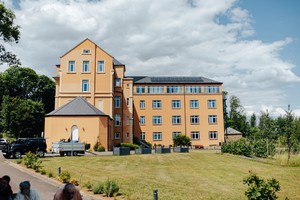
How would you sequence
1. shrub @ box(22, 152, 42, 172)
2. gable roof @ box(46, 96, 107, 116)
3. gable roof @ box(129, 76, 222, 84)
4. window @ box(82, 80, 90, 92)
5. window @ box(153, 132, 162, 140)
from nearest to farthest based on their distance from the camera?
shrub @ box(22, 152, 42, 172) < gable roof @ box(46, 96, 107, 116) < window @ box(82, 80, 90, 92) < window @ box(153, 132, 162, 140) < gable roof @ box(129, 76, 222, 84)

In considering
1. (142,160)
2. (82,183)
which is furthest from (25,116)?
(82,183)

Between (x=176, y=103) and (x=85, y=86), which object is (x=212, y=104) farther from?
(x=85, y=86)

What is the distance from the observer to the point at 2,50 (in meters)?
21.3

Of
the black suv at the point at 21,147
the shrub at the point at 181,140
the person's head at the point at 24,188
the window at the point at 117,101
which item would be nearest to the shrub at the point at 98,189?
the person's head at the point at 24,188

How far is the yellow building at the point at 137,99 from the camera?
160 ft

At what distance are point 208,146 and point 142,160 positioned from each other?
31963 millimetres

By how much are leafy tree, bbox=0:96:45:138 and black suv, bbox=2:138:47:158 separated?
102ft

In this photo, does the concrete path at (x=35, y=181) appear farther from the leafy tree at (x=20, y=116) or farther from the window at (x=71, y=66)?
the leafy tree at (x=20, y=116)

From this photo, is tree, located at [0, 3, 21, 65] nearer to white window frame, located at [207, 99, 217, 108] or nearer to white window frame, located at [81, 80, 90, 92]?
white window frame, located at [81, 80, 90, 92]

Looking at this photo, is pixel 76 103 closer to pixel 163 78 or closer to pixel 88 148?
pixel 88 148

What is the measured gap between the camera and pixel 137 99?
57.9 m

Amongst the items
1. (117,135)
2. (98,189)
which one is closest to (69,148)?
(98,189)

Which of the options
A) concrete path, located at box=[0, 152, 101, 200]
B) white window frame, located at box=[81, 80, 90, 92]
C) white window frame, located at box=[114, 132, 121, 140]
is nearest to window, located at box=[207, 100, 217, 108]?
white window frame, located at box=[114, 132, 121, 140]

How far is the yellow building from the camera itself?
160ft
